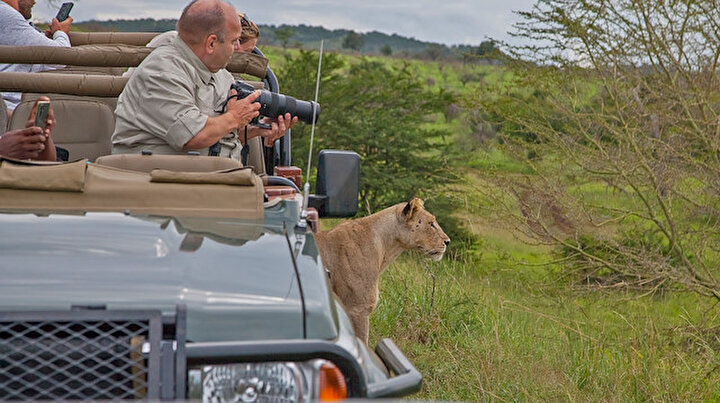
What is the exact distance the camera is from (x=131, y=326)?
216 cm

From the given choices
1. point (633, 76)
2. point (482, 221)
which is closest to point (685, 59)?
point (633, 76)

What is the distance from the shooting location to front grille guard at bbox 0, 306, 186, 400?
2057mm

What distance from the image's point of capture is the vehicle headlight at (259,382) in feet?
6.83

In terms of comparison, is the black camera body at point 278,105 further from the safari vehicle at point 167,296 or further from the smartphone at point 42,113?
the safari vehicle at point 167,296

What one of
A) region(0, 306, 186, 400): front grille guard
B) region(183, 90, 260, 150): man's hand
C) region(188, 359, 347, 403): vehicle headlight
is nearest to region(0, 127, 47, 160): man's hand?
region(183, 90, 260, 150): man's hand

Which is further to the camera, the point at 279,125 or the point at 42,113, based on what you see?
the point at 279,125

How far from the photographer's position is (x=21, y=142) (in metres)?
3.42

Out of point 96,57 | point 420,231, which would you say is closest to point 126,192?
point 96,57

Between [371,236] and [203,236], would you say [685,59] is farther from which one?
[203,236]

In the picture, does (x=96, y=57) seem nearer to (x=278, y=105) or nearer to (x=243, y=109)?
(x=278, y=105)

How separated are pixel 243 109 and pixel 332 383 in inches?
68.6

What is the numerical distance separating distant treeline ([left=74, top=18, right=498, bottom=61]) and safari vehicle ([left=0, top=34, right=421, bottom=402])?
1154 millimetres

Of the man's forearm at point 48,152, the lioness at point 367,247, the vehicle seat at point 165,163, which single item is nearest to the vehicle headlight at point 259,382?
the vehicle seat at point 165,163

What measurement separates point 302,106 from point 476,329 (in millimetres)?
2690
